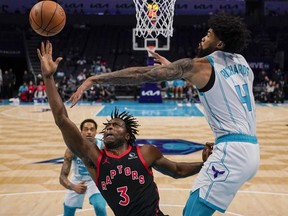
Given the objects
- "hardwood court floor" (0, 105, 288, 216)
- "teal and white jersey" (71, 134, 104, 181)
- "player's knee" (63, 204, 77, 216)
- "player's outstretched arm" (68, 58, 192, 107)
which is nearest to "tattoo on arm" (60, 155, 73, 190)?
"teal and white jersey" (71, 134, 104, 181)

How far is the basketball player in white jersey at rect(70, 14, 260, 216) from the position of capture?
2.79 meters

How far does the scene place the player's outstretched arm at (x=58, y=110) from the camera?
2584 mm

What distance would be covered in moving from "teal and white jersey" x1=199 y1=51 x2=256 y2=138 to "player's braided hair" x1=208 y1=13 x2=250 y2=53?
93mm

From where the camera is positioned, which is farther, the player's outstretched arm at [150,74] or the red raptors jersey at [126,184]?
the red raptors jersey at [126,184]

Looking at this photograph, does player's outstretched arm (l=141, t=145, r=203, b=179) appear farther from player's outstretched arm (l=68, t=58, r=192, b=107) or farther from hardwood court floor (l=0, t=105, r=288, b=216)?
hardwood court floor (l=0, t=105, r=288, b=216)

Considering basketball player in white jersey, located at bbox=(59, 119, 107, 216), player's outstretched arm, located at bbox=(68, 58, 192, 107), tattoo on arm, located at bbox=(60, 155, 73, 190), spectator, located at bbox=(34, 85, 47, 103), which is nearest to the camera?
player's outstretched arm, located at bbox=(68, 58, 192, 107)

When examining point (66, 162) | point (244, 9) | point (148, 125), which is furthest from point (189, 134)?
point (244, 9)

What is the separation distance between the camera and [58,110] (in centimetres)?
266

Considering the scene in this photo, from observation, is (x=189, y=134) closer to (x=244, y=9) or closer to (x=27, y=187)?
(x=27, y=187)

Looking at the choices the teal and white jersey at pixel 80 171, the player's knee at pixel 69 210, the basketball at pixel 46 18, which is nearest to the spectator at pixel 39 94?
the basketball at pixel 46 18

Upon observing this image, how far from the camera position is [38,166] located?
7605mm

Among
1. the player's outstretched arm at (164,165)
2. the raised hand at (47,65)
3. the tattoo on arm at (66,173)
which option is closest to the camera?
the raised hand at (47,65)

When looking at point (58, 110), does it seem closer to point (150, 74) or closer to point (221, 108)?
point (150, 74)

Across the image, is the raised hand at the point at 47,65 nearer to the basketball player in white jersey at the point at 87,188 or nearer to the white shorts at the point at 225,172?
the white shorts at the point at 225,172
